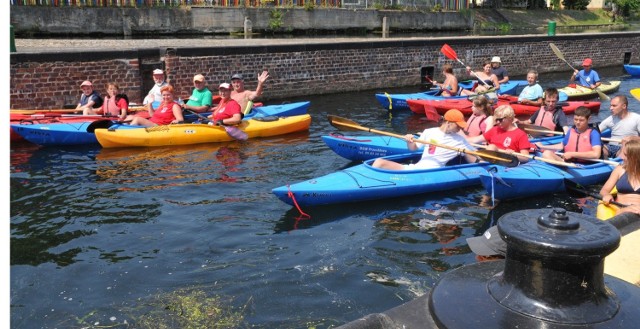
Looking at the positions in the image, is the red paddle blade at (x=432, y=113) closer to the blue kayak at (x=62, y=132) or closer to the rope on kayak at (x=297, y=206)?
the rope on kayak at (x=297, y=206)

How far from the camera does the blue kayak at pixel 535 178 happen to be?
28.3 feet

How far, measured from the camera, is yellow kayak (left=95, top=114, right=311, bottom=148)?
11.7m

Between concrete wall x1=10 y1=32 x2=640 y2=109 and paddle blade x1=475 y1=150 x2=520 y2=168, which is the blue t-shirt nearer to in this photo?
concrete wall x1=10 y1=32 x2=640 y2=109

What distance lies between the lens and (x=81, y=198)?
9.01 m

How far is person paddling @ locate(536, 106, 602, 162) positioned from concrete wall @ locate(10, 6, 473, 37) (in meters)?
19.6

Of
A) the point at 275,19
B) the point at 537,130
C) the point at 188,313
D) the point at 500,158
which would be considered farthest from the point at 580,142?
the point at 275,19

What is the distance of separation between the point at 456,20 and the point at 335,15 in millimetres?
10082

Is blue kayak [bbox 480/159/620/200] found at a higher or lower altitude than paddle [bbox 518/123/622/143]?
lower

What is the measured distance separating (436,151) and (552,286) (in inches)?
288

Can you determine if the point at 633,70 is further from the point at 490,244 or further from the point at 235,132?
the point at 490,244

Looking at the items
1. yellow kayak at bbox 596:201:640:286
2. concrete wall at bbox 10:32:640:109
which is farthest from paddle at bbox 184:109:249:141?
yellow kayak at bbox 596:201:640:286

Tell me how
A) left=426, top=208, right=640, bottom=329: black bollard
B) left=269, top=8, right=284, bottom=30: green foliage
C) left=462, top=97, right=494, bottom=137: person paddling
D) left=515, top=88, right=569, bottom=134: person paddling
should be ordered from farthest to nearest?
left=269, top=8, right=284, bottom=30: green foliage → left=515, top=88, right=569, bottom=134: person paddling → left=462, top=97, right=494, bottom=137: person paddling → left=426, top=208, right=640, bottom=329: black bollard

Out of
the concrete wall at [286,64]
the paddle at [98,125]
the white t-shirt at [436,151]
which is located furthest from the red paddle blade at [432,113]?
the paddle at [98,125]

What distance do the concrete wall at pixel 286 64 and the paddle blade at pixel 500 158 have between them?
379 inches
